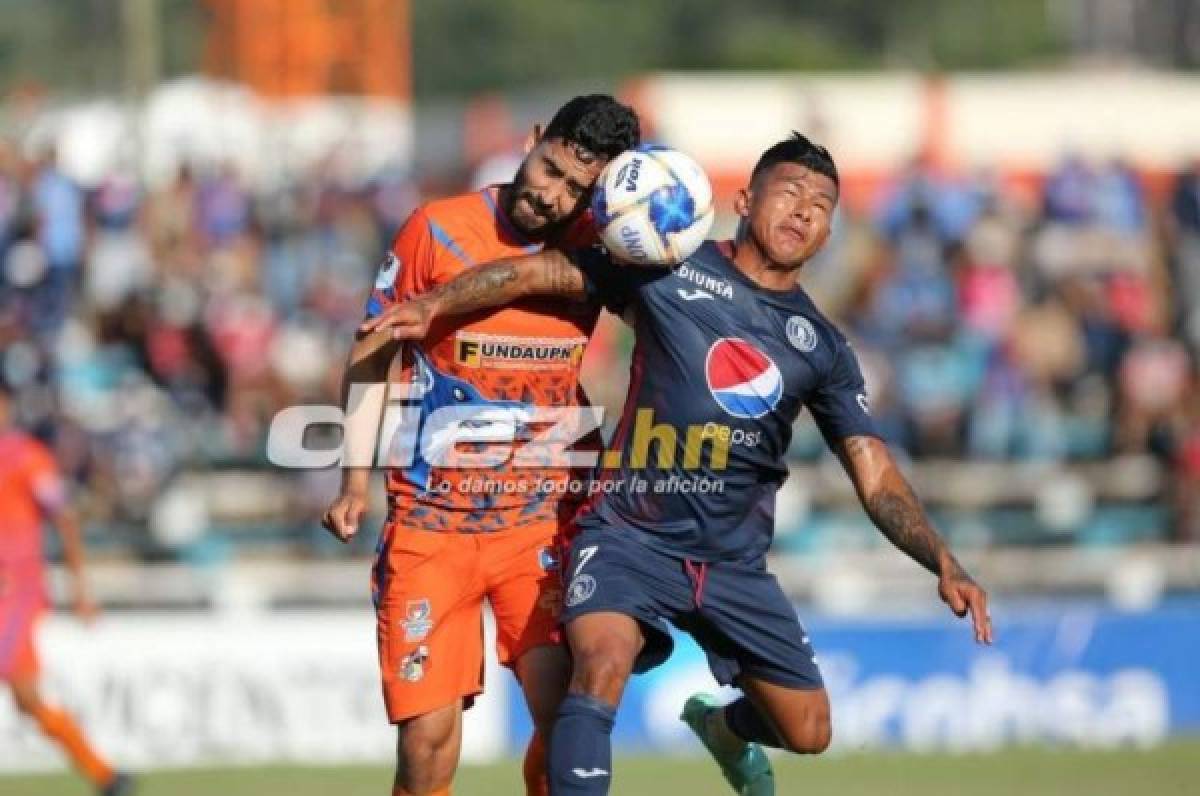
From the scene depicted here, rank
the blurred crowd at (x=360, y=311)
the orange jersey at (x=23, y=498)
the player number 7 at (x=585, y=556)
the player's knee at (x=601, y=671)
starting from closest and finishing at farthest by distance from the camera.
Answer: the player's knee at (x=601, y=671)
the player number 7 at (x=585, y=556)
the orange jersey at (x=23, y=498)
the blurred crowd at (x=360, y=311)

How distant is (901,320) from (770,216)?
11072 millimetres

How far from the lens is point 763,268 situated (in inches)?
330

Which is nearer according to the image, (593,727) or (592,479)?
(593,727)

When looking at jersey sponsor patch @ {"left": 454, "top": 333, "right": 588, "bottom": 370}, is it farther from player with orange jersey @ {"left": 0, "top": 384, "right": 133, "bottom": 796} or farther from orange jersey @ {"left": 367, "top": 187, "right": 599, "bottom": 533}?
player with orange jersey @ {"left": 0, "top": 384, "right": 133, "bottom": 796}

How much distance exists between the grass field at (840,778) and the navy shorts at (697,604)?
13.9ft

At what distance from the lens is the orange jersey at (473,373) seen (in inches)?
330

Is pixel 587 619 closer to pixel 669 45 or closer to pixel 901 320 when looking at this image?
pixel 901 320

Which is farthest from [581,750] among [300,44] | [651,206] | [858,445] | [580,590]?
[300,44]

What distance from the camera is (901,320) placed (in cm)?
1920

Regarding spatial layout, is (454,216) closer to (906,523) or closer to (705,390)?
(705,390)

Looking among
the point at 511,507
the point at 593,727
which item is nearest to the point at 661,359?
the point at 511,507

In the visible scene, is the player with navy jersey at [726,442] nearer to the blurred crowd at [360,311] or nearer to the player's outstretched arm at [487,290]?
the player's outstretched arm at [487,290]

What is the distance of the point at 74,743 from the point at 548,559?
16.5 feet

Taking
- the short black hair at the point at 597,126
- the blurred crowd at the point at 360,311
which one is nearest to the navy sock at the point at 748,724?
the short black hair at the point at 597,126
